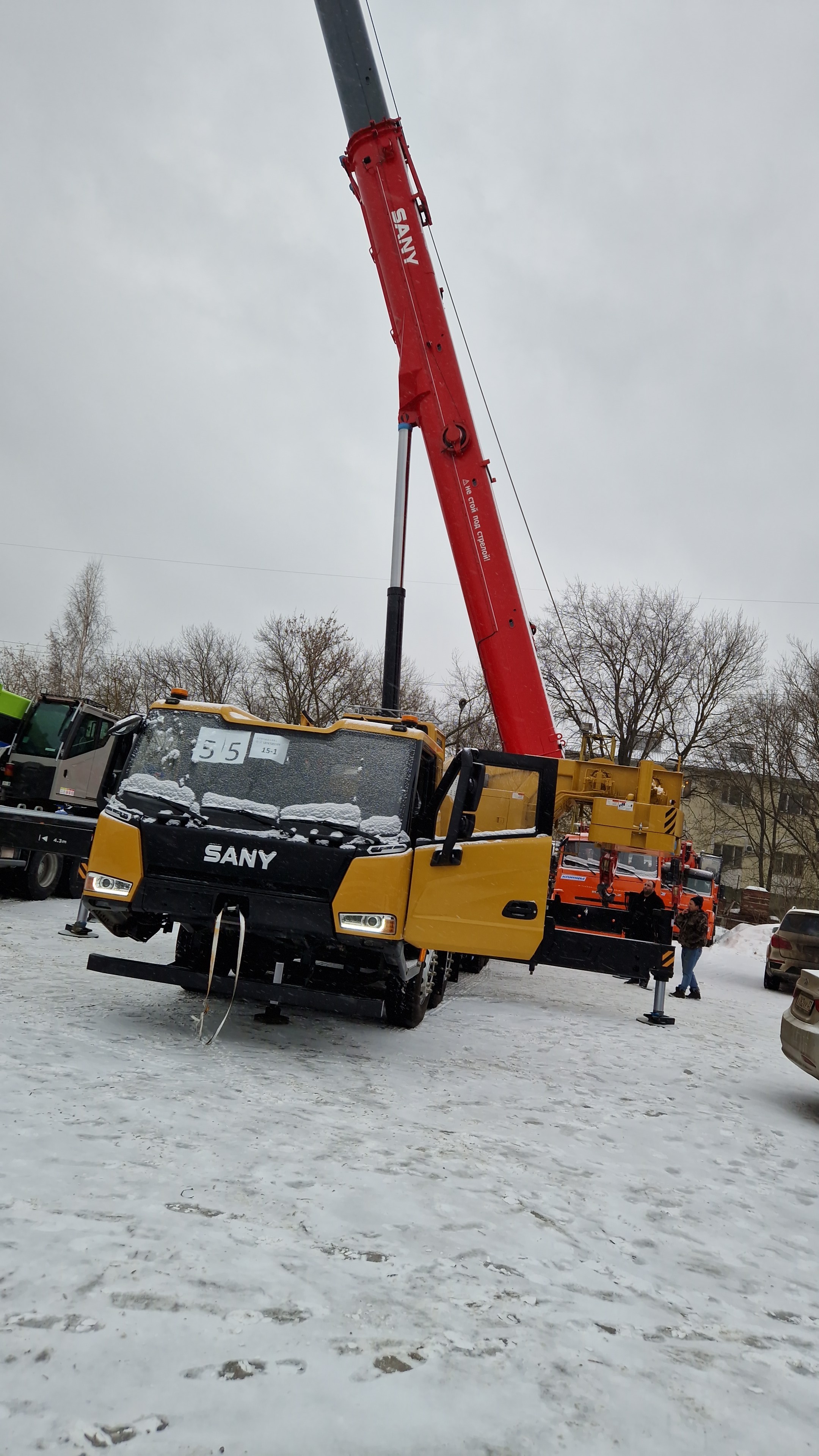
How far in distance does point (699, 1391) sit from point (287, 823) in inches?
163

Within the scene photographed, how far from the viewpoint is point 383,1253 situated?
3.37m

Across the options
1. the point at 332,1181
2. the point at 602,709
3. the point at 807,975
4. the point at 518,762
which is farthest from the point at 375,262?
the point at 602,709

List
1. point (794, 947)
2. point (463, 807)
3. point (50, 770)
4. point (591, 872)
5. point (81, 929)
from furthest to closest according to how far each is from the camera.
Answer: point (591, 872) < point (794, 947) < point (50, 770) < point (81, 929) < point (463, 807)

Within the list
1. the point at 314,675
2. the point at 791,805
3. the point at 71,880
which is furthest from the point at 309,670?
the point at 791,805

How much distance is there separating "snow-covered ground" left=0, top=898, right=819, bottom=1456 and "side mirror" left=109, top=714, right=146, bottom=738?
2.16 metres

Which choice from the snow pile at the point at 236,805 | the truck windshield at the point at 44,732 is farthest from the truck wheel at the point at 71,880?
the snow pile at the point at 236,805

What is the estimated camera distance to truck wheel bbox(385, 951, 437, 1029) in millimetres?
7016

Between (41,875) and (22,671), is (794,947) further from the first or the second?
(22,671)

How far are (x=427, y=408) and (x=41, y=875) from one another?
8.79 metres

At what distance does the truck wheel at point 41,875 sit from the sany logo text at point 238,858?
7342mm

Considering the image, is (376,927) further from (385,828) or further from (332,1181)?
Result: (332,1181)

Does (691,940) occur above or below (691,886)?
above

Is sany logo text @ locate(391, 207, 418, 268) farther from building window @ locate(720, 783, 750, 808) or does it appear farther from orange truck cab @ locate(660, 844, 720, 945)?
building window @ locate(720, 783, 750, 808)

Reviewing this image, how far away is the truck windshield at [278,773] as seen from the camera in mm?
6332
